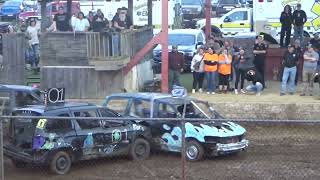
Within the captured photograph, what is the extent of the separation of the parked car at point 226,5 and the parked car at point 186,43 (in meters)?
16.6

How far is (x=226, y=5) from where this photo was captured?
4834 centimetres

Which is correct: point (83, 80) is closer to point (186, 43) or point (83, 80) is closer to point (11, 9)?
point (186, 43)

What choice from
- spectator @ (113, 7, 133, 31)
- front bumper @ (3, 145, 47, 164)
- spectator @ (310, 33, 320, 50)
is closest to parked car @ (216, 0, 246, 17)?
spectator @ (113, 7, 133, 31)

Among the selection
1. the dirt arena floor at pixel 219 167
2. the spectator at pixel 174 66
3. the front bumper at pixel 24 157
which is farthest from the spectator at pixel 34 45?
the front bumper at pixel 24 157

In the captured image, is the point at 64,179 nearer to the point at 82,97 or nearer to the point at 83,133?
the point at 83,133

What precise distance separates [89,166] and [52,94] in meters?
1.65

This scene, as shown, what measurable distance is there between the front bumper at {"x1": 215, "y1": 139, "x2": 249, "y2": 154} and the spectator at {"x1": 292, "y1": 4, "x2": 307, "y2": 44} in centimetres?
1257

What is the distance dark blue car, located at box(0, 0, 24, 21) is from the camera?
1988 inches

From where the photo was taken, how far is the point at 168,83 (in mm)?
22219

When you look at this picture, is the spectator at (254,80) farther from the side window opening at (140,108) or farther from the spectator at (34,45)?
the spectator at (34,45)

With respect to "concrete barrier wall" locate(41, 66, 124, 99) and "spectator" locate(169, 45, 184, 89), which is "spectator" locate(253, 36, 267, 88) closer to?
"spectator" locate(169, 45, 184, 89)

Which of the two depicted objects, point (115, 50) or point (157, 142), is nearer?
point (157, 142)

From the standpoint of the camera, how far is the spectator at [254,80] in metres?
22.3

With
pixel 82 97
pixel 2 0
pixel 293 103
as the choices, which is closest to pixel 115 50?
pixel 82 97
